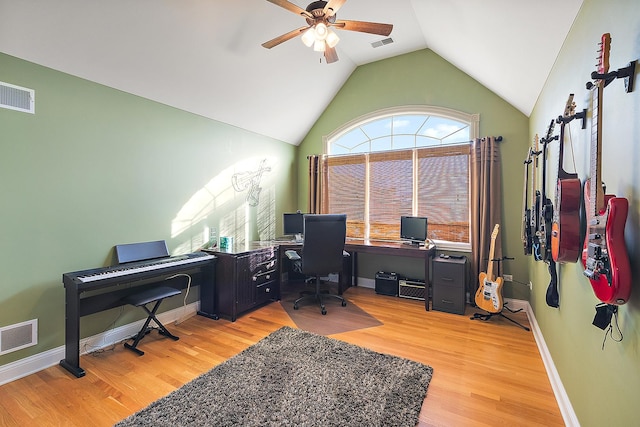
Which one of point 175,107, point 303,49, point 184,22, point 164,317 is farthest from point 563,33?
point 164,317

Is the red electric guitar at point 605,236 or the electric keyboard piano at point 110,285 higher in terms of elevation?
the red electric guitar at point 605,236

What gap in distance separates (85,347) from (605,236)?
3.60 meters

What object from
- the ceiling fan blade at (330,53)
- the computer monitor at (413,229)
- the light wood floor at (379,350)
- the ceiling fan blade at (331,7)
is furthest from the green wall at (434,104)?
the ceiling fan blade at (331,7)

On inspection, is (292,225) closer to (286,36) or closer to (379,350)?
(379,350)

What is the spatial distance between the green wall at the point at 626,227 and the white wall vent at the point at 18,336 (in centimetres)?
356

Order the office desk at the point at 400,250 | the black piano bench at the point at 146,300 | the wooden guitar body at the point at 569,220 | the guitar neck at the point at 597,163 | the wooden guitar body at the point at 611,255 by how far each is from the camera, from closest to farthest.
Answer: the wooden guitar body at the point at 611,255, the guitar neck at the point at 597,163, the wooden guitar body at the point at 569,220, the black piano bench at the point at 146,300, the office desk at the point at 400,250

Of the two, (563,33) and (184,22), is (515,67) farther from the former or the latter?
(184,22)

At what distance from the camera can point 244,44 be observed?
2.95m

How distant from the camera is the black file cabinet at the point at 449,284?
3.28 meters

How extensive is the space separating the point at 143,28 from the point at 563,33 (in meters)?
3.15

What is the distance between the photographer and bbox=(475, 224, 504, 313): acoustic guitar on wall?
308cm

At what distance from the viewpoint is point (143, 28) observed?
2.35 m

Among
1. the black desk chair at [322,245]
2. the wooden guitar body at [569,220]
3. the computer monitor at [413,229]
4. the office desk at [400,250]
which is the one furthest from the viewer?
the computer monitor at [413,229]

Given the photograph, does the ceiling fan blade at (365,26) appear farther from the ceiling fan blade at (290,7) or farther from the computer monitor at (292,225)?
the computer monitor at (292,225)
